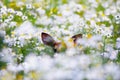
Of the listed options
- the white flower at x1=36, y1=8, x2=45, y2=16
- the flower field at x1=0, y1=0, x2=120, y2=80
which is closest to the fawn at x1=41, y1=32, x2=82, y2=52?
the flower field at x1=0, y1=0, x2=120, y2=80

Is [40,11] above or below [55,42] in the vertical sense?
above

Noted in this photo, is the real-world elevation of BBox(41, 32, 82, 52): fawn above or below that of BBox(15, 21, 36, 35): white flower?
below

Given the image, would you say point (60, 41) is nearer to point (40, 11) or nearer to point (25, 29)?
point (25, 29)

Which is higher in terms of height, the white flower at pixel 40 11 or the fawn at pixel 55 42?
the white flower at pixel 40 11

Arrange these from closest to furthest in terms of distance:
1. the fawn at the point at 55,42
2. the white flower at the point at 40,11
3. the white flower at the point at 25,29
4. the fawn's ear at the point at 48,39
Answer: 1. the fawn at the point at 55,42
2. the fawn's ear at the point at 48,39
3. the white flower at the point at 25,29
4. the white flower at the point at 40,11

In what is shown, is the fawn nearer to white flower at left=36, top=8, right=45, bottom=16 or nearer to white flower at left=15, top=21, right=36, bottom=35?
white flower at left=15, top=21, right=36, bottom=35

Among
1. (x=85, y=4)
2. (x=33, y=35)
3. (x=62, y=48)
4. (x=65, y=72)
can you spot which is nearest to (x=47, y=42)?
(x=62, y=48)

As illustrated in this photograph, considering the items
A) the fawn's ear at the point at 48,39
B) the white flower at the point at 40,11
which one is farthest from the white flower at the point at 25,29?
the white flower at the point at 40,11

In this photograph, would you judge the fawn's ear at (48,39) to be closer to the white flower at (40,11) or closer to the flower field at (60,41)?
the flower field at (60,41)

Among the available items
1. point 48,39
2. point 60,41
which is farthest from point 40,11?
point 48,39
